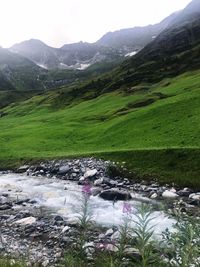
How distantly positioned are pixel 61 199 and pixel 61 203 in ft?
4.48

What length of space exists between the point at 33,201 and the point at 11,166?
19.7 m

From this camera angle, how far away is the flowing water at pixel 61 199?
25.6m

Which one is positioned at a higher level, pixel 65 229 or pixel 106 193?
pixel 106 193

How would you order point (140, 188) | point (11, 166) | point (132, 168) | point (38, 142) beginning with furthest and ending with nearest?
1. point (38, 142)
2. point (11, 166)
3. point (132, 168)
4. point (140, 188)

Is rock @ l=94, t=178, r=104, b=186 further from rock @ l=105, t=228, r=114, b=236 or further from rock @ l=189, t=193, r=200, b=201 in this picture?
rock @ l=105, t=228, r=114, b=236

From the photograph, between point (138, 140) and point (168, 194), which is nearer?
point (168, 194)

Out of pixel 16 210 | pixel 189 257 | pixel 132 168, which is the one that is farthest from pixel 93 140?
pixel 189 257

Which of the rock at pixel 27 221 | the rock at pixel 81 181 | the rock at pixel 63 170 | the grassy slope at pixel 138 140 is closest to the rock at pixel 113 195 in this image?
the grassy slope at pixel 138 140

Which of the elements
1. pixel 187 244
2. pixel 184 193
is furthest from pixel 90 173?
pixel 187 244

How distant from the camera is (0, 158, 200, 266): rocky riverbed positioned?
21.6m

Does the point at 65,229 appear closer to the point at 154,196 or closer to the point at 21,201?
the point at 21,201

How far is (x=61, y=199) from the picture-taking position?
32438 mm

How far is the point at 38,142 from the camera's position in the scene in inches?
2509

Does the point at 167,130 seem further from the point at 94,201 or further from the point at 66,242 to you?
the point at 66,242
